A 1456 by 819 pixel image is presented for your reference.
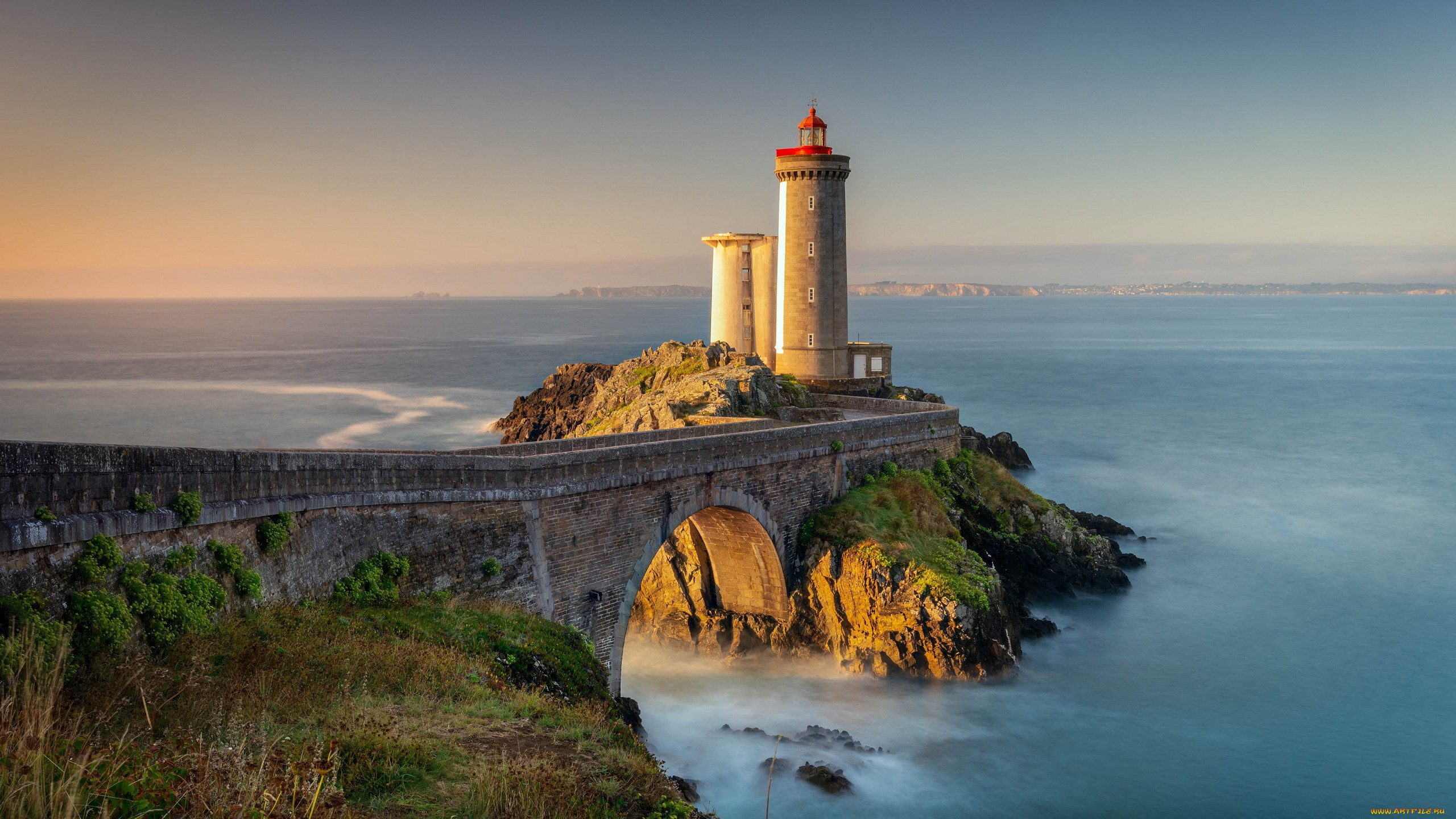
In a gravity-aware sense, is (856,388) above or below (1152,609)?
above

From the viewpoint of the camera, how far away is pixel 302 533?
43.3 feet

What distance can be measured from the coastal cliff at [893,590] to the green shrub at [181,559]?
16.9m

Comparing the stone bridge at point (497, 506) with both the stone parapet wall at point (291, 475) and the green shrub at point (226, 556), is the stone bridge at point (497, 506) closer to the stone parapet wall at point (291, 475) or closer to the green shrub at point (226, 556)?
the stone parapet wall at point (291, 475)

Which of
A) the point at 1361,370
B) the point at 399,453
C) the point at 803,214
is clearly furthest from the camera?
the point at 1361,370

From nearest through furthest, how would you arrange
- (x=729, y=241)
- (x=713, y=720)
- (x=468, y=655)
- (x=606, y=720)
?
1. (x=606, y=720)
2. (x=468, y=655)
3. (x=713, y=720)
4. (x=729, y=241)

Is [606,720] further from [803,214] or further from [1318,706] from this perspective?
[803,214]

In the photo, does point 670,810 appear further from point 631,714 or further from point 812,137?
point 812,137

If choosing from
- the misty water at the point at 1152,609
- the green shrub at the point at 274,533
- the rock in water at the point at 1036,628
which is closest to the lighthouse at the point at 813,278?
the misty water at the point at 1152,609

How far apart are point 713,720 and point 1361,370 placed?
9914cm

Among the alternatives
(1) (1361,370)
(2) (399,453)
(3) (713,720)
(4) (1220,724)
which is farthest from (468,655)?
(1) (1361,370)

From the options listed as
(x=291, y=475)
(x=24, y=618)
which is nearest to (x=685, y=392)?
(x=291, y=475)

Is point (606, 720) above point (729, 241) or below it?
below

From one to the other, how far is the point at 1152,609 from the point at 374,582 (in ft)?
81.5

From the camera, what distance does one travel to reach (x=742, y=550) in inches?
1013
